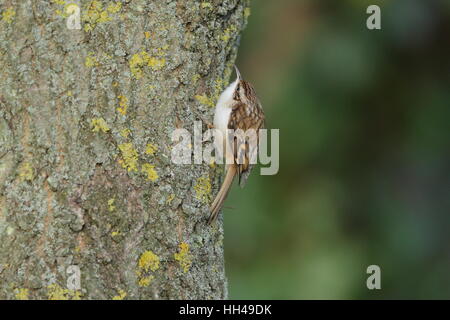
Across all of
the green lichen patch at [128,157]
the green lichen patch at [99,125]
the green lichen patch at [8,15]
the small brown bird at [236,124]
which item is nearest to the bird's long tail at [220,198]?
the small brown bird at [236,124]

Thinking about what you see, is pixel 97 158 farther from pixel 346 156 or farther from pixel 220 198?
pixel 346 156

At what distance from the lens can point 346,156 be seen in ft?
15.1

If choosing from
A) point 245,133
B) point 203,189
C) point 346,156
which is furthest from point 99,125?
point 346,156

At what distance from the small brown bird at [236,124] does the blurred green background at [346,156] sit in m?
1.09

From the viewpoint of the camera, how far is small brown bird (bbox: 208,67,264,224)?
2.43 m

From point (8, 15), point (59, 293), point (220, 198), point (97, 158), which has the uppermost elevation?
point (8, 15)

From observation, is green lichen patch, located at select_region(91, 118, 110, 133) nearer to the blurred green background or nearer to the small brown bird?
the small brown bird

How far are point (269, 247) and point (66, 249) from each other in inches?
94.6

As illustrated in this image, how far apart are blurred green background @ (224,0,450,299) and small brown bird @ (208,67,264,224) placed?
42.9 inches

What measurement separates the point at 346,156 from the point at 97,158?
2.80m

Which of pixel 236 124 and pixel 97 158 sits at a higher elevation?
pixel 236 124

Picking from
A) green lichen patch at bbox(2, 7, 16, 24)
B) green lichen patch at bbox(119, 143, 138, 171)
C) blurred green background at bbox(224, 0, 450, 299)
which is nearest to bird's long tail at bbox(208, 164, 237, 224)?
green lichen patch at bbox(119, 143, 138, 171)

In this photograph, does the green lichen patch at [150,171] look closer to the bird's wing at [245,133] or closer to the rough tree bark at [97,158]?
the rough tree bark at [97,158]
